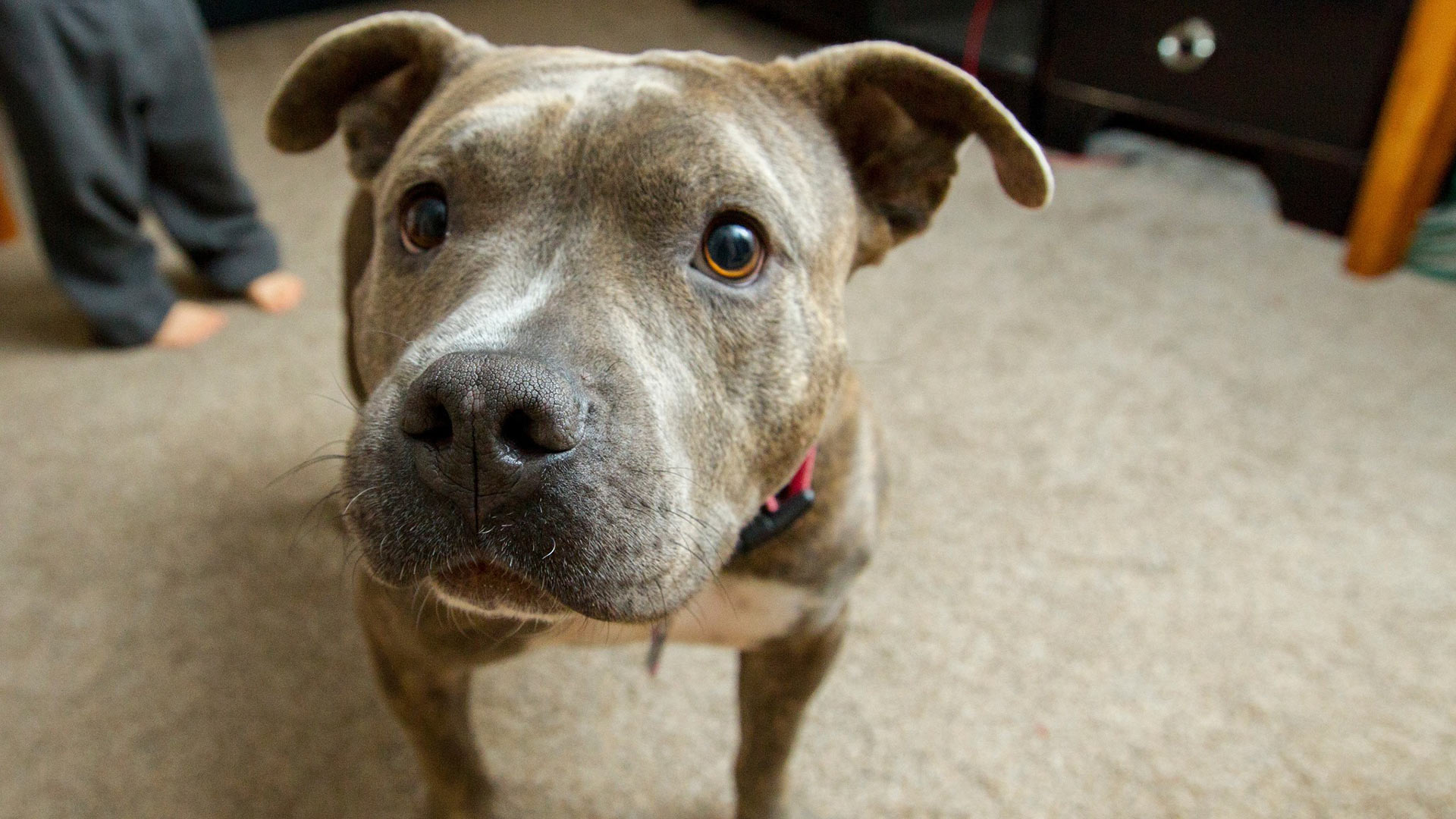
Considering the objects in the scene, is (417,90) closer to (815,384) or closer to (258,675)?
(815,384)

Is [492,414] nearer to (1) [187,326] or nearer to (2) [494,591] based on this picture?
(2) [494,591]

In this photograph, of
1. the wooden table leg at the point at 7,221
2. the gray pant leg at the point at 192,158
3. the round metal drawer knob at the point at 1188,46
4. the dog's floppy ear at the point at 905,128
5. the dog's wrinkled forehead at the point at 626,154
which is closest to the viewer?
the dog's wrinkled forehead at the point at 626,154

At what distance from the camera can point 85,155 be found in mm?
2441

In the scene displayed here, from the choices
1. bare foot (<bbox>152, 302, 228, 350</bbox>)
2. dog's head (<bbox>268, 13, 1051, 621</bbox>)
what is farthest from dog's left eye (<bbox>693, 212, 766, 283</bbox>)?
bare foot (<bbox>152, 302, 228, 350</bbox>)

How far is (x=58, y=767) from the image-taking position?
171 centimetres

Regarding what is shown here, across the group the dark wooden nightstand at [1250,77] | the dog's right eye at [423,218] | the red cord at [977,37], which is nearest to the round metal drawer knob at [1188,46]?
the dark wooden nightstand at [1250,77]

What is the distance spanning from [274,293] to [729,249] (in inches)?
82.8

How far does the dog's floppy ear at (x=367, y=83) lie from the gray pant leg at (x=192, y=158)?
134 cm

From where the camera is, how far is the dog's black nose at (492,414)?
901mm

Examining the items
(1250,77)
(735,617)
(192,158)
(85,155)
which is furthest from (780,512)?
(1250,77)

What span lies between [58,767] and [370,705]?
1.50 ft

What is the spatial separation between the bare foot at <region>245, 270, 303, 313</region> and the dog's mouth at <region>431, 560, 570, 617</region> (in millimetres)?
2066

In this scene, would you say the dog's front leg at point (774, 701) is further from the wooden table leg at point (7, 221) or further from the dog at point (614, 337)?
the wooden table leg at point (7, 221)

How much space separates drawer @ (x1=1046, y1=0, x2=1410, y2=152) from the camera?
2.76 metres
